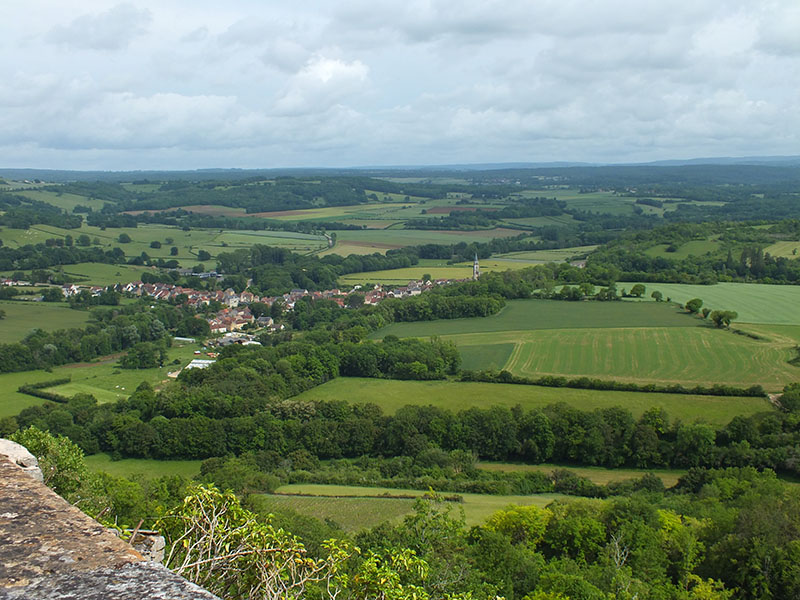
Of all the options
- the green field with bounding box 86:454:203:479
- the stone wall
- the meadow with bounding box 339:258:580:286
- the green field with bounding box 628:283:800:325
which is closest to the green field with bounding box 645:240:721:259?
the green field with bounding box 628:283:800:325

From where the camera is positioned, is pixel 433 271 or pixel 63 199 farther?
pixel 63 199

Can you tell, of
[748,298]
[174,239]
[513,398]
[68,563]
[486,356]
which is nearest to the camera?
[68,563]

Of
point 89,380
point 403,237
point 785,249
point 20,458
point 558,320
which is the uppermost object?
point 20,458

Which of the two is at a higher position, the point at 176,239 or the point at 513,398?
the point at 176,239

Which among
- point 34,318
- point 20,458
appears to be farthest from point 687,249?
point 20,458

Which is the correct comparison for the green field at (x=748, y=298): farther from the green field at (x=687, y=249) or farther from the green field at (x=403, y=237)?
the green field at (x=403, y=237)

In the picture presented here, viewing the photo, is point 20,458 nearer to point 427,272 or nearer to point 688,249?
point 427,272

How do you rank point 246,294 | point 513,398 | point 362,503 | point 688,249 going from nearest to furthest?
1. point 362,503
2. point 513,398
3. point 246,294
4. point 688,249
